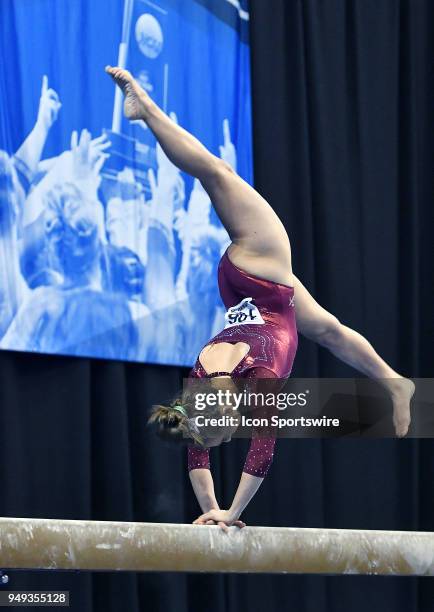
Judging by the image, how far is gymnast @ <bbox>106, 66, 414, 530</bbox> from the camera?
3.99 metres

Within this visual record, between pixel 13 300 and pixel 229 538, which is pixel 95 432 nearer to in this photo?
pixel 13 300

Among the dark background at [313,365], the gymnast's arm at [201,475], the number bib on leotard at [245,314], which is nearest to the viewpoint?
the gymnast's arm at [201,475]

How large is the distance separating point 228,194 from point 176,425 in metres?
0.93

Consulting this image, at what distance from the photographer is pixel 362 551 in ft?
13.3

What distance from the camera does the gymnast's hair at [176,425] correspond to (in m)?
3.92

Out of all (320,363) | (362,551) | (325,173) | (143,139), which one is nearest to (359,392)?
(320,363)

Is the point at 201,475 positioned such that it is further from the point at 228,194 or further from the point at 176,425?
the point at 228,194

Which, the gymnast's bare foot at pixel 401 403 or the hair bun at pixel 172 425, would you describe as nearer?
the hair bun at pixel 172 425

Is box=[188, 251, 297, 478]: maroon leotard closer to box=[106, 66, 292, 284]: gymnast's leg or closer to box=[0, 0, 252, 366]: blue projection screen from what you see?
box=[106, 66, 292, 284]: gymnast's leg

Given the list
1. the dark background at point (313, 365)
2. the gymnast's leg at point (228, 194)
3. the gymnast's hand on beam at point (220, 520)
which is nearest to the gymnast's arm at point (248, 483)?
the gymnast's hand on beam at point (220, 520)

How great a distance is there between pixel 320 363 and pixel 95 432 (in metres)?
1.64

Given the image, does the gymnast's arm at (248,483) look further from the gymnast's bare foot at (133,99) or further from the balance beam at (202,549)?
→ the gymnast's bare foot at (133,99)

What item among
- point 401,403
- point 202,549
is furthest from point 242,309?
point 202,549

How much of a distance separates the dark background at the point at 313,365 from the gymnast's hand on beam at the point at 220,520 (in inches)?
63.2
